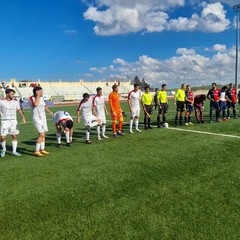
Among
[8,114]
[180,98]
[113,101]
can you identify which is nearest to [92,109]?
[113,101]

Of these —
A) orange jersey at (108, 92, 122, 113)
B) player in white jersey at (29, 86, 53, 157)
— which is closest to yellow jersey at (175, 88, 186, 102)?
orange jersey at (108, 92, 122, 113)

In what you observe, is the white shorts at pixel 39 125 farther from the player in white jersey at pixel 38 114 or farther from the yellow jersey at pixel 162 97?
the yellow jersey at pixel 162 97

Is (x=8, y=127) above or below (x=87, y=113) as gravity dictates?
below

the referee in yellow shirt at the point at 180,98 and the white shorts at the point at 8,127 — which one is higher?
the referee in yellow shirt at the point at 180,98

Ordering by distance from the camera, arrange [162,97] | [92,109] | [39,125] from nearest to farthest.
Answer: [39,125] < [92,109] < [162,97]

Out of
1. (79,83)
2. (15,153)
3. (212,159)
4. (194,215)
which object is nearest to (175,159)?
(212,159)

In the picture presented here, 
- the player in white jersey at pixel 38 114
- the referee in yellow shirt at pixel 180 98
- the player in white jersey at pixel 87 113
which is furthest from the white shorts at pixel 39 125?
the referee in yellow shirt at pixel 180 98

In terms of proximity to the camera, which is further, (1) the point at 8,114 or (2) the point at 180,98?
(2) the point at 180,98

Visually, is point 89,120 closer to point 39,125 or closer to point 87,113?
point 87,113

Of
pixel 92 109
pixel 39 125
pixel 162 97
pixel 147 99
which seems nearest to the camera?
pixel 39 125

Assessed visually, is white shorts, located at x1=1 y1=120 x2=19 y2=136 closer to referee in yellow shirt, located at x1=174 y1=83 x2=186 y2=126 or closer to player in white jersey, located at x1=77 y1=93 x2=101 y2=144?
player in white jersey, located at x1=77 y1=93 x2=101 y2=144

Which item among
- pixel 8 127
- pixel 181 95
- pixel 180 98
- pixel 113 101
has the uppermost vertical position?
pixel 181 95

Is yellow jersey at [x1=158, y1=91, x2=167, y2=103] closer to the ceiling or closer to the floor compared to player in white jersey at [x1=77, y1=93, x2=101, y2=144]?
closer to the ceiling

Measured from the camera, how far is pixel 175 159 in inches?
262
